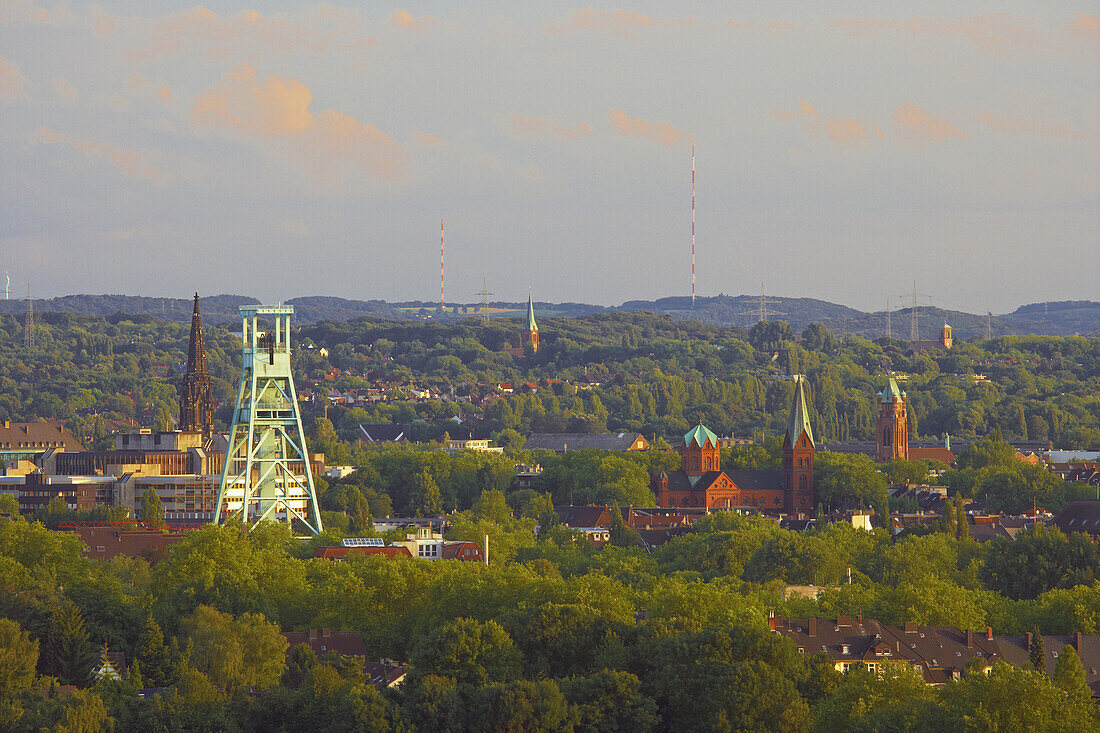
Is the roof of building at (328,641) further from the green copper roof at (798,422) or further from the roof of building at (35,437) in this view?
the roof of building at (35,437)

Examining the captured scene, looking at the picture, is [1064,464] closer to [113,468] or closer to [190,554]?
[113,468]

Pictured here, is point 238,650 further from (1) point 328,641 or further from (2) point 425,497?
(2) point 425,497

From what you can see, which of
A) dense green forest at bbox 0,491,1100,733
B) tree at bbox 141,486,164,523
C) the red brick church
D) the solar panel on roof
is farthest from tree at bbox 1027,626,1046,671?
the red brick church

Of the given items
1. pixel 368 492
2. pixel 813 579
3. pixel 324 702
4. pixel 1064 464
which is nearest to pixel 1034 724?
pixel 324 702

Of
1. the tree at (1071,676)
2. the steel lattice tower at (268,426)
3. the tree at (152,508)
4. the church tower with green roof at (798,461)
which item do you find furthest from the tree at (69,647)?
the church tower with green roof at (798,461)

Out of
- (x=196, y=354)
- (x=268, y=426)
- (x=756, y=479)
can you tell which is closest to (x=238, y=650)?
(x=268, y=426)

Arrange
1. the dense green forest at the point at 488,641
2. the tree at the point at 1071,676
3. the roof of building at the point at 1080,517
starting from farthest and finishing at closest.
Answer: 1. the roof of building at the point at 1080,517
2. the tree at the point at 1071,676
3. the dense green forest at the point at 488,641

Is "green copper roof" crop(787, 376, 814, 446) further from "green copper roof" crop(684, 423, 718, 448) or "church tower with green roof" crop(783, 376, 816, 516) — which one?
"green copper roof" crop(684, 423, 718, 448)

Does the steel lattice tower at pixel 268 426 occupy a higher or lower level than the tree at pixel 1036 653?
higher
